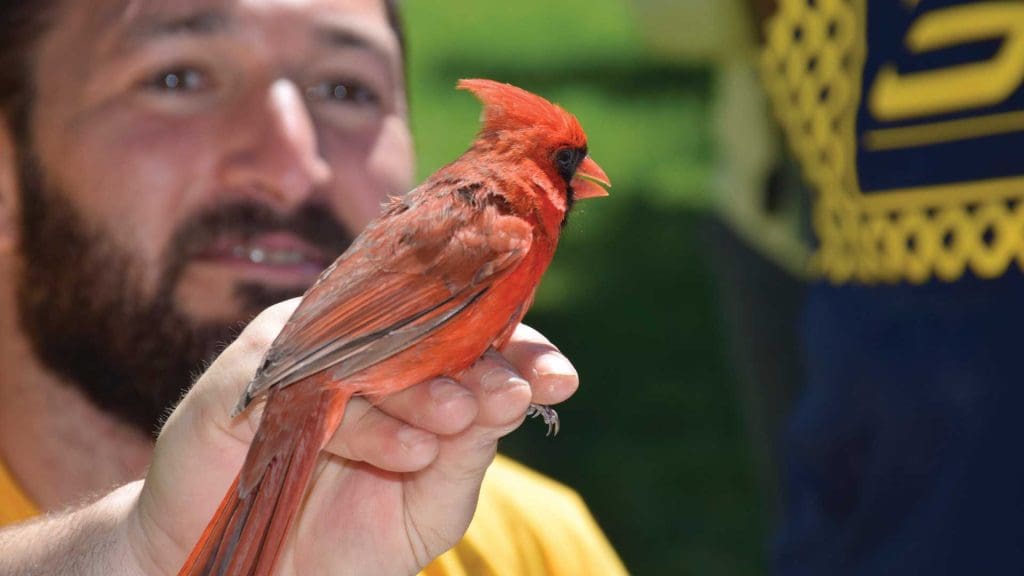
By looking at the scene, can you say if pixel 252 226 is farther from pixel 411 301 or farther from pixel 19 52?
pixel 411 301

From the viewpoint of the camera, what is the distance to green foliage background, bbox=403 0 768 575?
4422mm

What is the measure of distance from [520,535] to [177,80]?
1.01 meters

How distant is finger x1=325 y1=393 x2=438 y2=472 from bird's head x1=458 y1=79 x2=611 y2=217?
1.22ft

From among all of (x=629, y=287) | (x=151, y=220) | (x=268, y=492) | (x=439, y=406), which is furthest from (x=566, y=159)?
(x=629, y=287)

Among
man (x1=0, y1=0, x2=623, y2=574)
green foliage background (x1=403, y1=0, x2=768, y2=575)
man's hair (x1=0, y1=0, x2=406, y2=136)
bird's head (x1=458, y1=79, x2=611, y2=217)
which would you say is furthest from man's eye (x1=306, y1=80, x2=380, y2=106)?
green foliage background (x1=403, y1=0, x2=768, y2=575)

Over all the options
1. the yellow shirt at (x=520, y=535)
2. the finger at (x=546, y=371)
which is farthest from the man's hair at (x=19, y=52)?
the finger at (x=546, y=371)

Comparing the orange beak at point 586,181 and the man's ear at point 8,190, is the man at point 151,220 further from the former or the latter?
the orange beak at point 586,181

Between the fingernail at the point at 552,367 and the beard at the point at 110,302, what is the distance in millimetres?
760

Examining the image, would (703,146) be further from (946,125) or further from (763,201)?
(946,125)

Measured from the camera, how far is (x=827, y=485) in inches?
94.8

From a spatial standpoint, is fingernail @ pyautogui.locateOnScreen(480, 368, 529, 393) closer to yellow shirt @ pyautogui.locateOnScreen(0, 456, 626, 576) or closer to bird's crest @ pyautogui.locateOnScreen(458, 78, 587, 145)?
bird's crest @ pyautogui.locateOnScreen(458, 78, 587, 145)

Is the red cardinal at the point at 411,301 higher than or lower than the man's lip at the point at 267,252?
higher

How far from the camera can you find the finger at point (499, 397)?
1230 millimetres

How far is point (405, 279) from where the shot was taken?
131 cm
